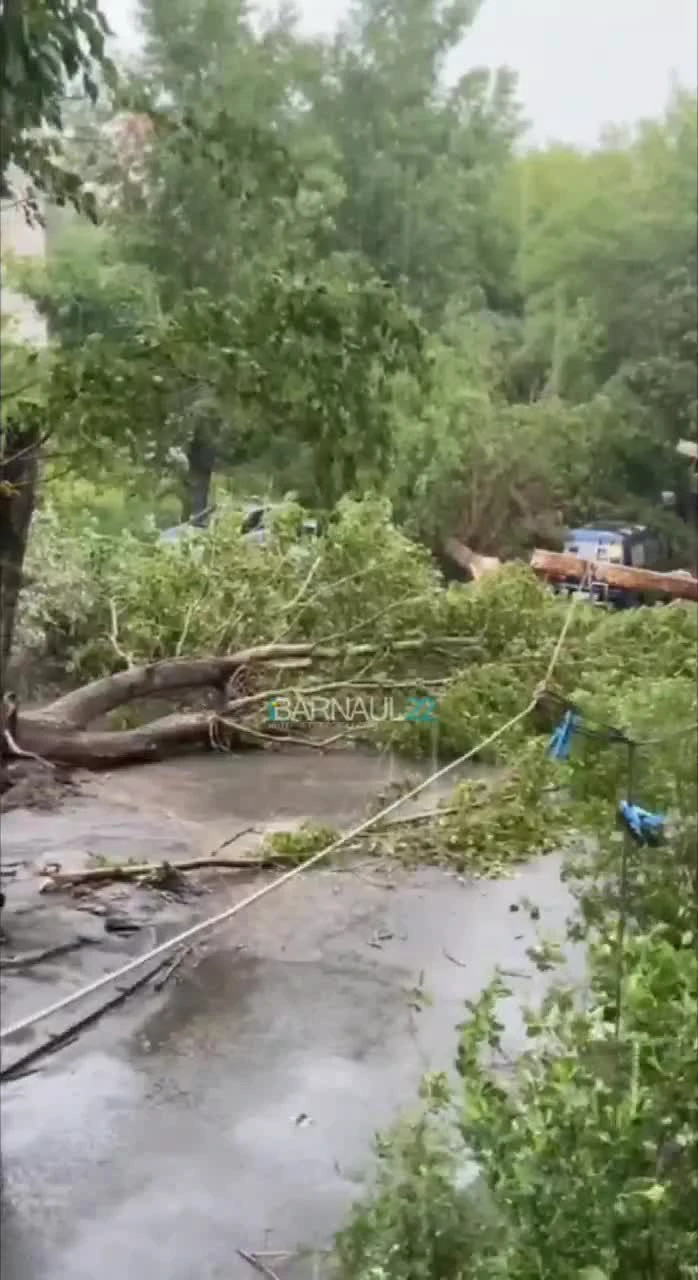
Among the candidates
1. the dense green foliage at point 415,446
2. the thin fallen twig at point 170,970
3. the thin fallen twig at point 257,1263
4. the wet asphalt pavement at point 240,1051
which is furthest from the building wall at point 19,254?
the thin fallen twig at point 257,1263

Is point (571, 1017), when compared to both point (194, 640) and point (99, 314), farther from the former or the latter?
point (99, 314)

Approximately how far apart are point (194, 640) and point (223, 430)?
12.7 inches

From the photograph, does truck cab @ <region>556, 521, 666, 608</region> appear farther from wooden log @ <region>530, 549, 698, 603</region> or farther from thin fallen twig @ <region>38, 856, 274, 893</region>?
thin fallen twig @ <region>38, 856, 274, 893</region>

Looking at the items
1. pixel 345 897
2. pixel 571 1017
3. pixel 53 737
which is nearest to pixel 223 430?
pixel 53 737

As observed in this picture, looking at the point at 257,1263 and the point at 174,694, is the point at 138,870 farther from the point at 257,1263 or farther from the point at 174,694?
the point at 257,1263

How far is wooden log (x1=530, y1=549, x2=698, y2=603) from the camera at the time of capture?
1462 millimetres

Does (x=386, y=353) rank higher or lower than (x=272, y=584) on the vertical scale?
higher

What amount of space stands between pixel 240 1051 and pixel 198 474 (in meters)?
0.56

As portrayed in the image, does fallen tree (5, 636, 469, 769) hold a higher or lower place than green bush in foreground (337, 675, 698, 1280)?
higher

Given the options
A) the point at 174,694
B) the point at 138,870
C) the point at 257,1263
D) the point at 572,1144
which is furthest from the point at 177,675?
the point at 572,1144

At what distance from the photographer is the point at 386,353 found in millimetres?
1233

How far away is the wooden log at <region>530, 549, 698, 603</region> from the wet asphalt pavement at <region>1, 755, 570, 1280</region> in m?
0.29

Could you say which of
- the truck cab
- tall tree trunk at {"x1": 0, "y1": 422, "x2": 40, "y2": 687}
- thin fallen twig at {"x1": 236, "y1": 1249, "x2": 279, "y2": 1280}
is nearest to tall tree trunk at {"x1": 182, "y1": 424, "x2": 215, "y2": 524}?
tall tree trunk at {"x1": 0, "y1": 422, "x2": 40, "y2": 687}

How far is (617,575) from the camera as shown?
1.49 m
